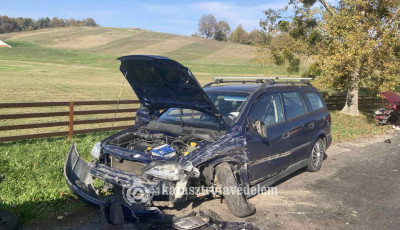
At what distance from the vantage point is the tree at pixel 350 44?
12.6 metres

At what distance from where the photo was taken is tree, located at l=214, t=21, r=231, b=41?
107500mm

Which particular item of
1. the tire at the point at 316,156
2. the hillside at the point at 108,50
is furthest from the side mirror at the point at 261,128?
the hillside at the point at 108,50

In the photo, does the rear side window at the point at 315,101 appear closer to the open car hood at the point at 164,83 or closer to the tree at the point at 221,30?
the open car hood at the point at 164,83

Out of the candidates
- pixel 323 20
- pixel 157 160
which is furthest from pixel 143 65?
pixel 323 20

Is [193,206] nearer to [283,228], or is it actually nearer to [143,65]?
[283,228]

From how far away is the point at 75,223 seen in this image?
402 cm

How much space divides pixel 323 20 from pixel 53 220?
526 inches

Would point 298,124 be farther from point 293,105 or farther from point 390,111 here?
point 390,111

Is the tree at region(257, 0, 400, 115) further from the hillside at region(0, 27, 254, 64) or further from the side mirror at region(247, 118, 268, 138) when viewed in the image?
the hillside at region(0, 27, 254, 64)

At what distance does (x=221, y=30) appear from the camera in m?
111

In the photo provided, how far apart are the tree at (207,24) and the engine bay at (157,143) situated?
11285 centimetres

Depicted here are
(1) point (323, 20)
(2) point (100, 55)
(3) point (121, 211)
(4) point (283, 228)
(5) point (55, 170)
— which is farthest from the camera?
(2) point (100, 55)

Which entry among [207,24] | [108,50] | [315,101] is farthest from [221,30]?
[315,101]

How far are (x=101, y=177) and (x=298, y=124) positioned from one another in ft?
10.7
